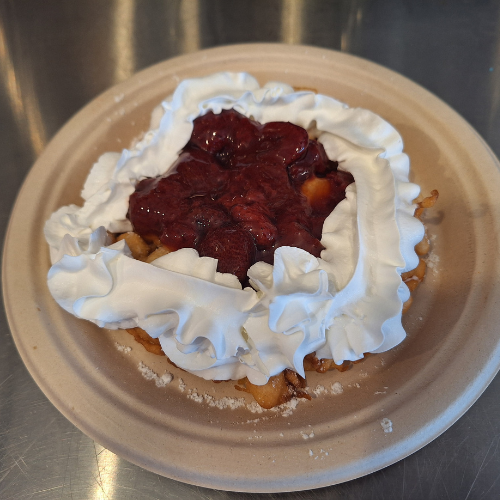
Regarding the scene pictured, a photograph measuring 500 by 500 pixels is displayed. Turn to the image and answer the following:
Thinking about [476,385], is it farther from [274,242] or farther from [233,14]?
[233,14]

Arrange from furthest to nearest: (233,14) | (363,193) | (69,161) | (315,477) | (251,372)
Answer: (233,14)
(69,161)
(363,193)
(251,372)
(315,477)

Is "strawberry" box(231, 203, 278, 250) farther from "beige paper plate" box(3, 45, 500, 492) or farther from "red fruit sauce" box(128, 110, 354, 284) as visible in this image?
"beige paper plate" box(3, 45, 500, 492)

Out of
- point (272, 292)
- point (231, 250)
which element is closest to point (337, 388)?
point (272, 292)

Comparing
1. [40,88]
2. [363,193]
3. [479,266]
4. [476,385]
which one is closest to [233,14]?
[40,88]

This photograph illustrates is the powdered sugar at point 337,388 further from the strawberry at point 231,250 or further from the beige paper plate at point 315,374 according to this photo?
the strawberry at point 231,250

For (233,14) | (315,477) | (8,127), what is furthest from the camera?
(233,14)

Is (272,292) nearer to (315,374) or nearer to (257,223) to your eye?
(257,223)

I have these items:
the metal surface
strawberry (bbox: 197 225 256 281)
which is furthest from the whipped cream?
the metal surface
